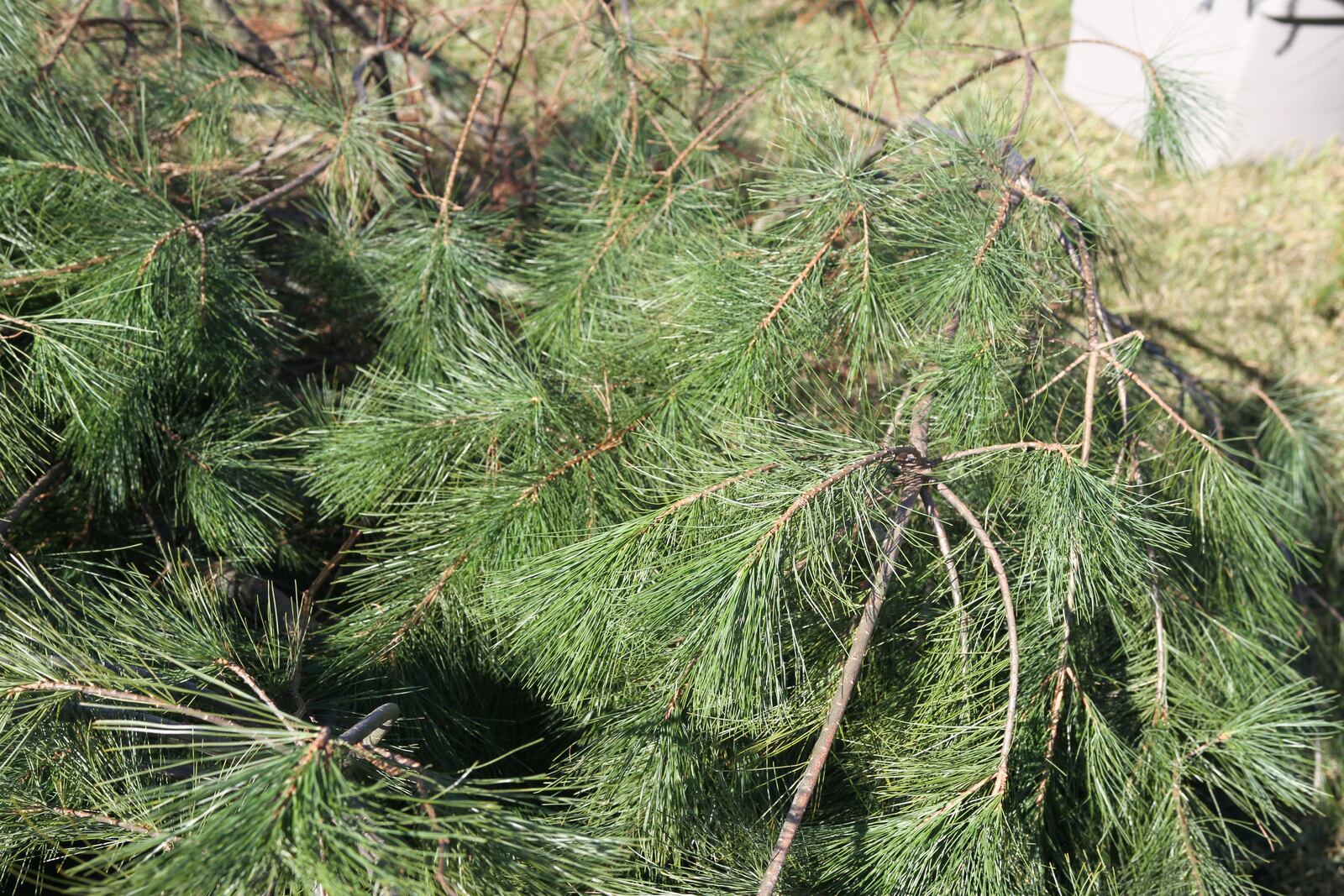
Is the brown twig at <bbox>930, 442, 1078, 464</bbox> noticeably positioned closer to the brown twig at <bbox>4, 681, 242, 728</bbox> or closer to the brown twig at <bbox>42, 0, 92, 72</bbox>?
the brown twig at <bbox>4, 681, 242, 728</bbox>

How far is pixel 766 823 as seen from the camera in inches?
37.0

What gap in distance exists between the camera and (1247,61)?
181cm

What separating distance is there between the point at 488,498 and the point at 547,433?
0.09m

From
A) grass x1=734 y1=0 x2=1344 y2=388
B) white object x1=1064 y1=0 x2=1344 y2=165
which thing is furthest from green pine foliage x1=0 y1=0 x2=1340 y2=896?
white object x1=1064 y1=0 x2=1344 y2=165

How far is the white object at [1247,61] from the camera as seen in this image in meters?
1.79

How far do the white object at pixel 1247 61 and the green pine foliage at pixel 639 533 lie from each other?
0.82 m

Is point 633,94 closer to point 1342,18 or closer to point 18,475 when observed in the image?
point 18,475

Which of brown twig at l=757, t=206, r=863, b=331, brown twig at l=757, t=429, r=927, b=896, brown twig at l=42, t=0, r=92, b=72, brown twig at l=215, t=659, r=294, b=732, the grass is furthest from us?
the grass

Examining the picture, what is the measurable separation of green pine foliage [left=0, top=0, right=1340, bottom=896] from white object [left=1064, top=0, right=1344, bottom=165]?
817 millimetres

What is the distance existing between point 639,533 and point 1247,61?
159 centimetres

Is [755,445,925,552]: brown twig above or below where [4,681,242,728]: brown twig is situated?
above

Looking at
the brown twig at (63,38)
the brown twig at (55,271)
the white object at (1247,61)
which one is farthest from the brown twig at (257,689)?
the white object at (1247,61)

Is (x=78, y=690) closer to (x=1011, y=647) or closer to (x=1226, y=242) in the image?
(x=1011, y=647)

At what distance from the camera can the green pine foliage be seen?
0.78 meters
